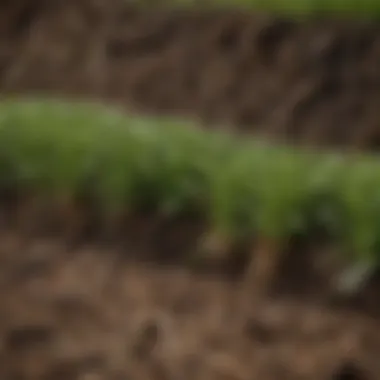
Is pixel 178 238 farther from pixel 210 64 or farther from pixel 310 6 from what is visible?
pixel 310 6

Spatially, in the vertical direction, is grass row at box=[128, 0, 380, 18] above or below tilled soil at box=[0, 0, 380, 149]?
above

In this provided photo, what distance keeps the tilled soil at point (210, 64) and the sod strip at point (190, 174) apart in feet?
1.46

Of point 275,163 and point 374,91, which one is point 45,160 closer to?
point 275,163

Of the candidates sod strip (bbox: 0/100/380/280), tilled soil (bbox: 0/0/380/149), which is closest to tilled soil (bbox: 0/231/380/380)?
sod strip (bbox: 0/100/380/280)

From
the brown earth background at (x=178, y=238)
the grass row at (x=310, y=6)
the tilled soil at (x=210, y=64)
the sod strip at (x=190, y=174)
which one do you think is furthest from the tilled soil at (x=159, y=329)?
the grass row at (x=310, y=6)

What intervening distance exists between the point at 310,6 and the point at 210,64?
366 millimetres

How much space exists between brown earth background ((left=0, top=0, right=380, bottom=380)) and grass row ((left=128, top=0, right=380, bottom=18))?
0.10ft

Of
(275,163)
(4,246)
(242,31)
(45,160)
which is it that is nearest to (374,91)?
(242,31)

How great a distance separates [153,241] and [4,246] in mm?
339

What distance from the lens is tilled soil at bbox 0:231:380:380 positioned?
1433mm

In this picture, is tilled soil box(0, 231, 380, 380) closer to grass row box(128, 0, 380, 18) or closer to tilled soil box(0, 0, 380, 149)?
tilled soil box(0, 0, 380, 149)

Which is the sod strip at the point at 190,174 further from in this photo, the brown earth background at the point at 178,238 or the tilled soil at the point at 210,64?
the tilled soil at the point at 210,64

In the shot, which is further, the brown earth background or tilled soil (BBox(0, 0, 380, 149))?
tilled soil (BBox(0, 0, 380, 149))

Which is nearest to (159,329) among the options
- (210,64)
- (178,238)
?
(178,238)
